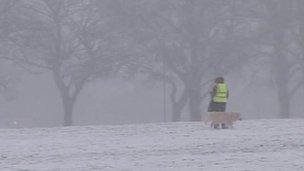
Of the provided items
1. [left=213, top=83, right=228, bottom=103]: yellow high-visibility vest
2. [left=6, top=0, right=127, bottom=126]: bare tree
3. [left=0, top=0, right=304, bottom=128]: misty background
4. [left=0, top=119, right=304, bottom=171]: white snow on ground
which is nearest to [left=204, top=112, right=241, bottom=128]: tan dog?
[left=0, top=119, right=304, bottom=171]: white snow on ground

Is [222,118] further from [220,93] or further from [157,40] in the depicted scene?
[157,40]

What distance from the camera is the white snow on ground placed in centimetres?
1543

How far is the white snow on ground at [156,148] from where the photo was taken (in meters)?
15.4

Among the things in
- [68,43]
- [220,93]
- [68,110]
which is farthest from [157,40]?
[220,93]

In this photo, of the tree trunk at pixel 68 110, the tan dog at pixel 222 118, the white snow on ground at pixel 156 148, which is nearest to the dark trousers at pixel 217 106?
the tan dog at pixel 222 118

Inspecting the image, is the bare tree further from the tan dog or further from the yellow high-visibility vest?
the tan dog

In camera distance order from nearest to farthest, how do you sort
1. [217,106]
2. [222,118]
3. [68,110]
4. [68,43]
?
[222,118]
[217,106]
[68,43]
[68,110]

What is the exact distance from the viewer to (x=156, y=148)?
60.3 feet

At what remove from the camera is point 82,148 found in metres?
18.5

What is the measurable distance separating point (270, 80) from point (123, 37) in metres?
8.70

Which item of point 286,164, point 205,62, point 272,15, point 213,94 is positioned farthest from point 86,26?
point 286,164

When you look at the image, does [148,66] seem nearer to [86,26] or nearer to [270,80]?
[86,26]

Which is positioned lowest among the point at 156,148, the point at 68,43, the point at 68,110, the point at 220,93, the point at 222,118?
the point at 156,148

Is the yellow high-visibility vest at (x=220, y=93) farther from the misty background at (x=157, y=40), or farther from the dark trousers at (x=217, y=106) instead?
the misty background at (x=157, y=40)
